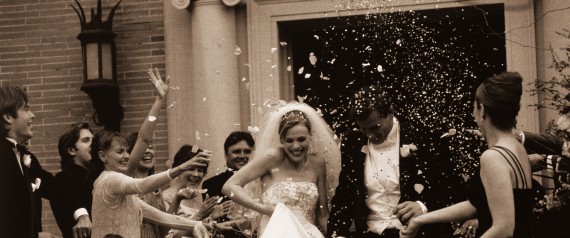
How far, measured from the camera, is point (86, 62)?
1171 centimetres

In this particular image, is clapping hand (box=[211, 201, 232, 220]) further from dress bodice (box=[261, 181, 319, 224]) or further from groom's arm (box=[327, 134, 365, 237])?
groom's arm (box=[327, 134, 365, 237])

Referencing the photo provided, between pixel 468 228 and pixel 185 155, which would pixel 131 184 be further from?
pixel 468 228

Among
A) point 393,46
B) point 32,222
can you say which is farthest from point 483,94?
point 393,46

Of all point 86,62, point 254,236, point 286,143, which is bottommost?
point 254,236

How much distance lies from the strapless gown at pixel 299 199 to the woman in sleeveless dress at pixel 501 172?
2.69 m

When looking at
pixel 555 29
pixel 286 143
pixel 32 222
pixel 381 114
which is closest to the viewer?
pixel 32 222

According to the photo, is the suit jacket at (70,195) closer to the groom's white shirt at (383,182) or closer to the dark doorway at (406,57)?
the groom's white shirt at (383,182)

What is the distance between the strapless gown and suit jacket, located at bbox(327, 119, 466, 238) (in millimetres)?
482

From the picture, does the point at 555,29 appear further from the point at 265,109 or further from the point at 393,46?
the point at 265,109

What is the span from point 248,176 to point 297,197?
1.27 feet

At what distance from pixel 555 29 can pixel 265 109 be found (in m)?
2.76

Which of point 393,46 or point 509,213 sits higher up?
point 393,46

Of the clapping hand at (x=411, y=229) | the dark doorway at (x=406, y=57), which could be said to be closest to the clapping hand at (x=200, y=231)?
the dark doorway at (x=406, y=57)

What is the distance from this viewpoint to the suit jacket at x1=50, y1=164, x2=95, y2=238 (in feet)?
28.2
